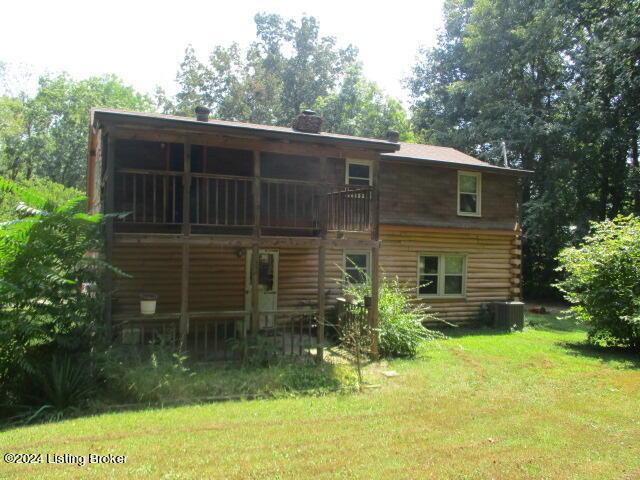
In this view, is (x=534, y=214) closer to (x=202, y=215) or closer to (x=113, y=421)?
(x=202, y=215)

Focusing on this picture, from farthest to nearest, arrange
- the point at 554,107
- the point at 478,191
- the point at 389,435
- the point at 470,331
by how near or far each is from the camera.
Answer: the point at 554,107
the point at 478,191
the point at 470,331
the point at 389,435

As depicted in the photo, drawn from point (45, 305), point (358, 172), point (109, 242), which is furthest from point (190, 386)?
point (358, 172)

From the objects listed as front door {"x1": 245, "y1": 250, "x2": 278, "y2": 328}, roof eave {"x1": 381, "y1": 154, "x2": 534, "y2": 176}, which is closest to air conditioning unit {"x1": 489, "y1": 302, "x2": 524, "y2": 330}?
roof eave {"x1": 381, "y1": 154, "x2": 534, "y2": 176}

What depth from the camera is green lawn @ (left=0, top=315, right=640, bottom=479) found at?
17.8 ft

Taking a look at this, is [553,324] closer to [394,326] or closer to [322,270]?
[394,326]

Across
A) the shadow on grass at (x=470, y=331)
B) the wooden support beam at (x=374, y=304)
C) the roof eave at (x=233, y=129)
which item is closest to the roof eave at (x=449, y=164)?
the roof eave at (x=233, y=129)

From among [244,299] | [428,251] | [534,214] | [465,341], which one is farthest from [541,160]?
[244,299]

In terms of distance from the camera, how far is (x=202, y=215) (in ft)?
38.1

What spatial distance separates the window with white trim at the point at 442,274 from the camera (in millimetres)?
16391

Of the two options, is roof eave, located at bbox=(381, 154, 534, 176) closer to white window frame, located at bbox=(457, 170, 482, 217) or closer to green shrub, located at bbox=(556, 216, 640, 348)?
white window frame, located at bbox=(457, 170, 482, 217)

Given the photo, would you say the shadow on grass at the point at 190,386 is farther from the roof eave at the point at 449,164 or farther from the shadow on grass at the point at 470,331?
the roof eave at the point at 449,164

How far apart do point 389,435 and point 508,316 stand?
11.3 metres

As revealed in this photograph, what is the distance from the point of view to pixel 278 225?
41.1ft

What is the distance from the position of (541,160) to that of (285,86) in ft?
77.9
